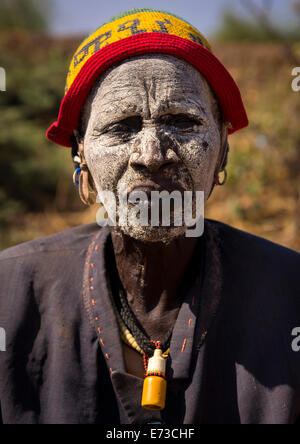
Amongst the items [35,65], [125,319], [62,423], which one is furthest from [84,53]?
[35,65]

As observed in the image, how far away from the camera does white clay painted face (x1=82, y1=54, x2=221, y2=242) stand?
1.71 meters

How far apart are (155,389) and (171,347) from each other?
0.59 ft

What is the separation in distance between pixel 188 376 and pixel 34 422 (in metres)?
0.62

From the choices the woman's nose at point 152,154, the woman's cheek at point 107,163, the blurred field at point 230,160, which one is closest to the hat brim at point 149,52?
the woman's cheek at point 107,163

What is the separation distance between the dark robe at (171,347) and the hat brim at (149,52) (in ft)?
1.83

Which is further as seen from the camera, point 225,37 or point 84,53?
point 225,37

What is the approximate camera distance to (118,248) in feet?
6.50

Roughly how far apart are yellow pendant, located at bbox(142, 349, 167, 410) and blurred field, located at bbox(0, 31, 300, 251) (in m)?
2.03

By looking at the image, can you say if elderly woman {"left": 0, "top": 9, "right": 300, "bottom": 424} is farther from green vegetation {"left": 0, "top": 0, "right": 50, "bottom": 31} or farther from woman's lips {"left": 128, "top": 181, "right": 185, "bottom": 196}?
green vegetation {"left": 0, "top": 0, "right": 50, "bottom": 31}

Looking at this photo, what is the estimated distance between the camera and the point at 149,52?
175 cm

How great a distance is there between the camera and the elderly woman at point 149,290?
174cm

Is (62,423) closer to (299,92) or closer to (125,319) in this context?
(125,319)

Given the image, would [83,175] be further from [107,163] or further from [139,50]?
[139,50]

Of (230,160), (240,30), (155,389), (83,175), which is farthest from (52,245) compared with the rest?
(240,30)
